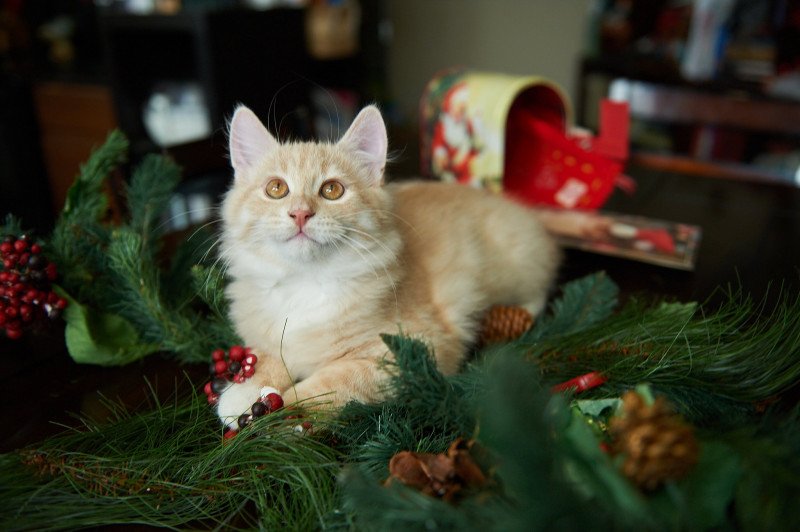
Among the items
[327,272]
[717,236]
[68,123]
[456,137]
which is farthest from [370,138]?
[68,123]

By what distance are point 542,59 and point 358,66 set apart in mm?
1053

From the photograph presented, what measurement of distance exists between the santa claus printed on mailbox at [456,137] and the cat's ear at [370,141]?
1.52ft

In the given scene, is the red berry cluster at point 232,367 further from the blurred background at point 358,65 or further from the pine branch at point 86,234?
the blurred background at point 358,65

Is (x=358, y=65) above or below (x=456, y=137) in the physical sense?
above

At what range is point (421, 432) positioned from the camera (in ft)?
2.02

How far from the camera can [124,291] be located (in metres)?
0.86

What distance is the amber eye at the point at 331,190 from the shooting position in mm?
879

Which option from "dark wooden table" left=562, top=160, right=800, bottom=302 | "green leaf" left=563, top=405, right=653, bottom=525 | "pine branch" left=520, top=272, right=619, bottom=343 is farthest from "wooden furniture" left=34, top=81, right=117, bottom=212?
"green leaf" left=563, top=405, right=653, bottom=525

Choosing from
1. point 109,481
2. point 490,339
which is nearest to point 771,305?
point 490,339

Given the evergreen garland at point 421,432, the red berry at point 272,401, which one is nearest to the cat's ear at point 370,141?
the evergreen garland at point 421,432

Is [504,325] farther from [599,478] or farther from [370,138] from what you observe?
[599,478]

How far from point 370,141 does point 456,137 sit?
0.50 meters

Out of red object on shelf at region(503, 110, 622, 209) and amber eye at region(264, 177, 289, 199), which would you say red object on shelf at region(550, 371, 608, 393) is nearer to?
amber eye at region(264, 177, 289, 199)

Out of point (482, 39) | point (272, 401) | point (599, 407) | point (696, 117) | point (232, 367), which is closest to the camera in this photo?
point (599, 407)
